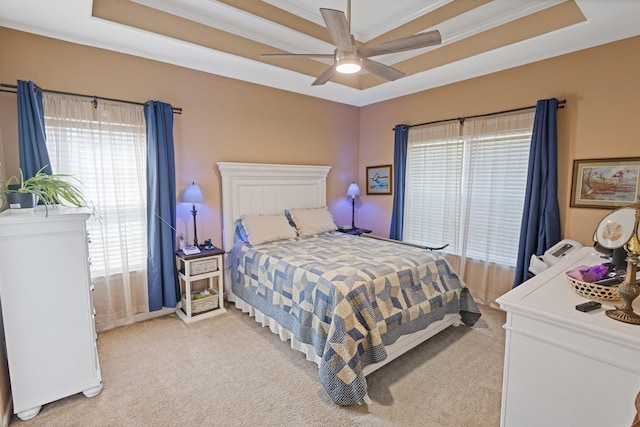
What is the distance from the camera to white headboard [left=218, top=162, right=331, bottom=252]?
3.67 metres

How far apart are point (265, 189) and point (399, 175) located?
191 centimetres

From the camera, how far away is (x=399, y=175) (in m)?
4.37

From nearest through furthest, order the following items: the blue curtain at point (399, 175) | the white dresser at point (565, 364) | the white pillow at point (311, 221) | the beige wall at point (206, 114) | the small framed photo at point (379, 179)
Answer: the white dresser at point (565, 364) → the beige wall at point (206, 114) → the white pillow at point (311, 221) → the blue curtain at point (399, 175) → the small framed photo at point (379, 179)

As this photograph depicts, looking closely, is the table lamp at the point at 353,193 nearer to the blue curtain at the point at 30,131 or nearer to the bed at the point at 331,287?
the bed at the point at 331,287

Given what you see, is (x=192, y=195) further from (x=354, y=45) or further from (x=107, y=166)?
(x=354, y=45)

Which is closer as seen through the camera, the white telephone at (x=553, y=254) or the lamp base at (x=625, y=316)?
the lamp base at (x=625, y=316)

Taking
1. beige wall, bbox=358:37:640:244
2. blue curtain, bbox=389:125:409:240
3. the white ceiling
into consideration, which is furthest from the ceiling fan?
blue curtain, bbox=389:125:409:240

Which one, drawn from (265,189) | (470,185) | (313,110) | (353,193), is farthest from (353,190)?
(470,185)

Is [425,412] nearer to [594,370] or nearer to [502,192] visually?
[594,370]

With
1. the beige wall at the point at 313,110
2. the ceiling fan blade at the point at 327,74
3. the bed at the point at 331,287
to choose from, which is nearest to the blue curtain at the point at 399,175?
the beige wall at the point at 313,110

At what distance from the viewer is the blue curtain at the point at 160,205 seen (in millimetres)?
3051

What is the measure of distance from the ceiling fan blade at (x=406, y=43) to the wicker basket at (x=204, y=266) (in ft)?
8.20

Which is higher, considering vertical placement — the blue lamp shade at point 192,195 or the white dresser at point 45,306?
the blue lamp shade at point 192,195

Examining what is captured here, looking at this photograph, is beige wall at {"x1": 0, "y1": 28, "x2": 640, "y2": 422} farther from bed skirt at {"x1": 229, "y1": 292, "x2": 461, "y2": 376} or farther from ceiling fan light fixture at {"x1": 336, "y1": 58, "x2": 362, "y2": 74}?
ceiling fan light fixture at {"x1": 336, "y1": 58, "x2": 362, "y2": 74}
